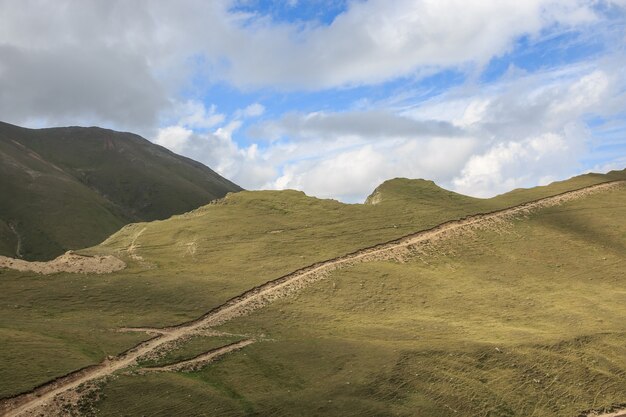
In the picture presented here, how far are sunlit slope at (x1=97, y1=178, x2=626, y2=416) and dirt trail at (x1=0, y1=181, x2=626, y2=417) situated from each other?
6.71 feet

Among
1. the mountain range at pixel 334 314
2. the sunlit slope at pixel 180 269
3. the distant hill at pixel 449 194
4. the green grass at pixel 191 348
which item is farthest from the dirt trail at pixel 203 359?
the distant hill at pixel 449 194

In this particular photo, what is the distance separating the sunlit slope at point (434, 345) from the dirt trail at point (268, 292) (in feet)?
6.71

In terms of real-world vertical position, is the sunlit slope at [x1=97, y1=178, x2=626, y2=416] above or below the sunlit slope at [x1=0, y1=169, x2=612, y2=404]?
below

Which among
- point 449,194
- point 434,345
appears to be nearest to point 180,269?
point 434,345

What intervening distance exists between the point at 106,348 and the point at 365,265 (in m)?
37.9

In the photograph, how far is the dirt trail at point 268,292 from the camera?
37406 mm

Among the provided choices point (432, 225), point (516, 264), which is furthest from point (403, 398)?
point (432, 225)

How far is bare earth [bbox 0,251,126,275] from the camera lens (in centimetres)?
6412

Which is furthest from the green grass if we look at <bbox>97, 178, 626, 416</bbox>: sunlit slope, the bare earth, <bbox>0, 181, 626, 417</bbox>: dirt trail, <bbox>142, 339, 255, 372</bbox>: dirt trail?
the bare earth

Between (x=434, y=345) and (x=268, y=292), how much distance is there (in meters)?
22.3

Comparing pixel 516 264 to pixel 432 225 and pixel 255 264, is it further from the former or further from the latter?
pixel 255 264

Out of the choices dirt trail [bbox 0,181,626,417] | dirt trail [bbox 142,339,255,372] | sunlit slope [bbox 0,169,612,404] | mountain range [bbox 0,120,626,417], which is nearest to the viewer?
dirt trail [bbox 0,181,626,417]

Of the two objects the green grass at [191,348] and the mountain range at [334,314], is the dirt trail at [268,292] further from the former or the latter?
the green grass at [191,348]

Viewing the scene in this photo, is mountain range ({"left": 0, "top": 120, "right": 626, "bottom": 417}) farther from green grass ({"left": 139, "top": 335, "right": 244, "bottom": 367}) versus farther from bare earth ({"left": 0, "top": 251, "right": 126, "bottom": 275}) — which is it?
bare earth ({"left": 0, "top": 251, "right": 126, "bottom": 275})
